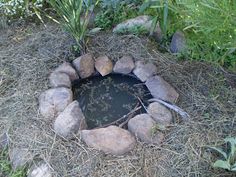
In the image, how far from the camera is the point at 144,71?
Answer: 6.75ft

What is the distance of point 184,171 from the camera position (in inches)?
63.6

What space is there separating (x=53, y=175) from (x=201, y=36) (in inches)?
46.4

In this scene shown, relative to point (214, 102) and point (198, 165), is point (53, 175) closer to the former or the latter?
point (198, 165)

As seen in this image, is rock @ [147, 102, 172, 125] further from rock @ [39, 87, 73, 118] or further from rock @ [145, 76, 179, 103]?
rock @ [39, 87, 73, 118]

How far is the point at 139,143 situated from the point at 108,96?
410 millimetres

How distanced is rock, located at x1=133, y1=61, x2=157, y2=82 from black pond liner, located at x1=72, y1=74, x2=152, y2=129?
0.05m

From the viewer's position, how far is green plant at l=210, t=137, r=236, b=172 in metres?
1.50

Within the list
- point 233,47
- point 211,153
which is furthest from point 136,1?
point 211,153

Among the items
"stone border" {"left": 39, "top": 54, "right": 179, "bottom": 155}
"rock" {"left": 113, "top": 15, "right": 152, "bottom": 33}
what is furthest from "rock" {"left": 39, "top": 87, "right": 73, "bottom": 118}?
"rock" {"left": 113, "top": 15, "right": 152, "bottom": 33}

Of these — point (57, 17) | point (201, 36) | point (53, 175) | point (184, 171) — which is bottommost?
point (184, 171)

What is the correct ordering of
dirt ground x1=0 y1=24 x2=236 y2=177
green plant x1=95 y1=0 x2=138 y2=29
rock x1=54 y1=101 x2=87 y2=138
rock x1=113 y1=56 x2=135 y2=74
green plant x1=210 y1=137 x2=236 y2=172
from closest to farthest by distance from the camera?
green plant x1=210 y1=137 x2=236 y2=172
dirt ground x1=0 y1=24 x2=236 y2=177
rock x1=54 y1=101 x2=87 y2=138
rock x1=113 y1=56 x2=135 y2=74
green plant x1=95 y1=0 x2=138 y2=29

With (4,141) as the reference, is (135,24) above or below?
above

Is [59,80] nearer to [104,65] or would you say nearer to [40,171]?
[104,65]

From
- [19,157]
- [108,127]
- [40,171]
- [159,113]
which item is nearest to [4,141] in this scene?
[19,157]
